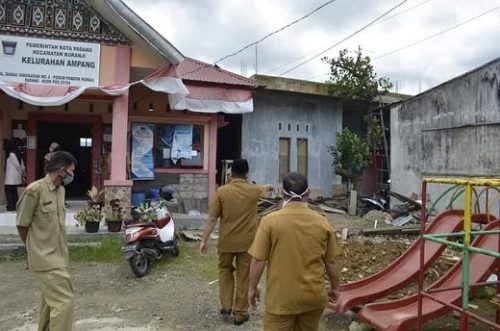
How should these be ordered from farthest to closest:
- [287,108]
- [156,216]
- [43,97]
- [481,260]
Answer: [287,108], [43,97], [156,216], [481,260]

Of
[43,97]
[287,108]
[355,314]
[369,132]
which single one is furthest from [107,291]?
[369,132]

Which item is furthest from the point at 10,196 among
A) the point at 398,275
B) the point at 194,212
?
the point at 398,275

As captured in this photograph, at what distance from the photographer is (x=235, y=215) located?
5559 mm

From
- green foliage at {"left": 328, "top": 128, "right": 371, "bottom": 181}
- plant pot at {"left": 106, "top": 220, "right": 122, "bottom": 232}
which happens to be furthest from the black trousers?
green foliage at {"left": 328, "top": 128, "right": 371, "bottom": 181}

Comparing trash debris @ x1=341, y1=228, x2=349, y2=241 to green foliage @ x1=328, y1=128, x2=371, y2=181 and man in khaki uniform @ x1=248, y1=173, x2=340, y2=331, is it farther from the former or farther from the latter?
man in khaki uniform @ x1=248, y1=173, x2=340, y2=331

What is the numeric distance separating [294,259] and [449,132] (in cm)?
1092

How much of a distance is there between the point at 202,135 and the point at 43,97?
14.8 ft

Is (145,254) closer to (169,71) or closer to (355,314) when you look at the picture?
(355,314)

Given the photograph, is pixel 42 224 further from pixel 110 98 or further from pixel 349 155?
pixel 349 155

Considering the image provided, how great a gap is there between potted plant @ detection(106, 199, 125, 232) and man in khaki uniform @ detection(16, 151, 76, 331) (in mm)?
4975

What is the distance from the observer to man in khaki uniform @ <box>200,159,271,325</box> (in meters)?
5.50

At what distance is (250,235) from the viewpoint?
18.3 ft

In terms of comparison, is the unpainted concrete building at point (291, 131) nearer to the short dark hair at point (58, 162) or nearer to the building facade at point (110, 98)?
the building facade at point (110, 98)

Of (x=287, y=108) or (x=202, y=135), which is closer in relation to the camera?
(x=202, y=135)
